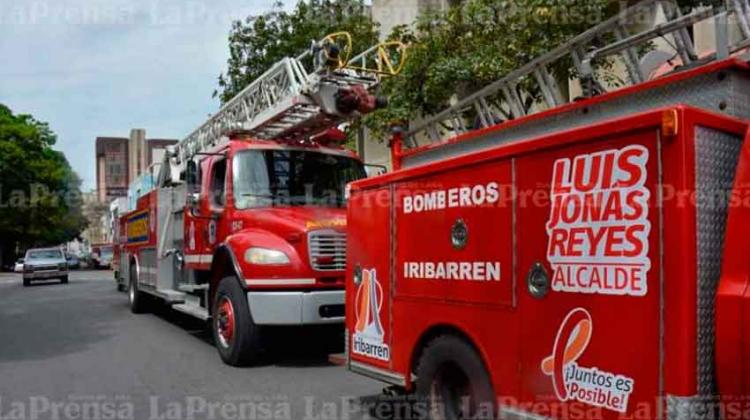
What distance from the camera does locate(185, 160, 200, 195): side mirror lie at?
9375 mm

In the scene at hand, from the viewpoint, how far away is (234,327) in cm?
819

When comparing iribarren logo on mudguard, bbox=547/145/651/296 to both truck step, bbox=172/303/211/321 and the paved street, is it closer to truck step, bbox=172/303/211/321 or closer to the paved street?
the paved street

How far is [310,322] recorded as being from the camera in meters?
7.95

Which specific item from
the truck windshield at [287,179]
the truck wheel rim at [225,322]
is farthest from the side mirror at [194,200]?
the truck wheel rim at [225,322]

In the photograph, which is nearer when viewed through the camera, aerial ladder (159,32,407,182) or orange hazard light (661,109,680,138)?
orange hazard light (661,109,680,138)

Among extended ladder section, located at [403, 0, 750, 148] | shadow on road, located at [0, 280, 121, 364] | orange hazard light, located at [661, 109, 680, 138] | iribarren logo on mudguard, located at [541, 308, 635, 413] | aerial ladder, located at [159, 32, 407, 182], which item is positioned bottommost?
shadow on road, located at [0, 280, 121, 364]

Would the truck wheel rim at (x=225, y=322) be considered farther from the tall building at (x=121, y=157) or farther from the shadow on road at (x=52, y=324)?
the tall building at (x=121, y=157)

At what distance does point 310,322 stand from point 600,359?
469 cm

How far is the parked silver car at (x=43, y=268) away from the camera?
28781mm

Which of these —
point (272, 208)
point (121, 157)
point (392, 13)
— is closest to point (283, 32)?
point (392, 13)

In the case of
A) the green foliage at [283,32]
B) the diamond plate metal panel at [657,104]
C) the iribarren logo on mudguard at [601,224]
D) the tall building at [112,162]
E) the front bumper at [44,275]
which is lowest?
the front bumper at [44,275]

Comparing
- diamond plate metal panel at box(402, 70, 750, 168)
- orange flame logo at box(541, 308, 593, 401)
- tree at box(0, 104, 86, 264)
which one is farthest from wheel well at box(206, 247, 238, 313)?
tree at box(0, 104, 86, 264)

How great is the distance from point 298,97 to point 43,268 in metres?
23.8

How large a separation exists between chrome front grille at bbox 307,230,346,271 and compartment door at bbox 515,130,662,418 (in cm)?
418
